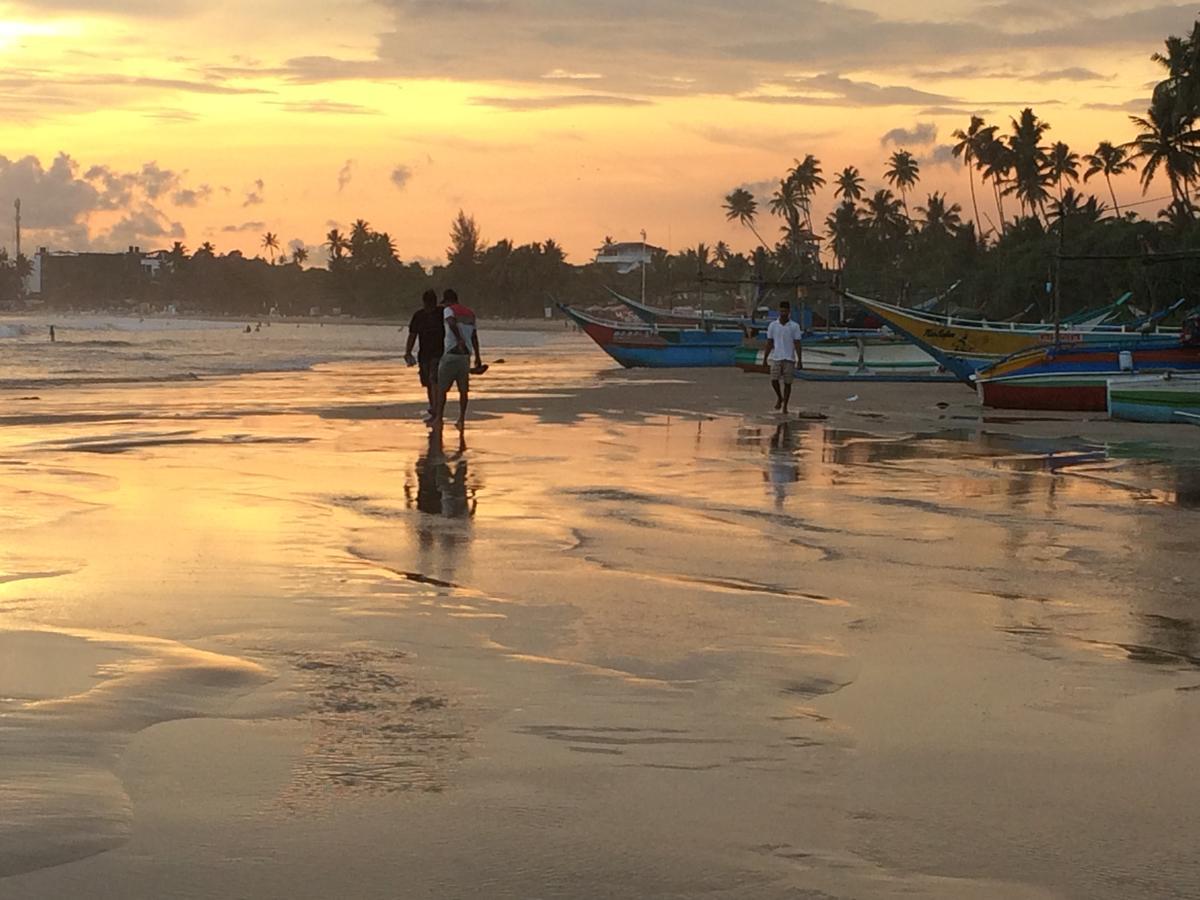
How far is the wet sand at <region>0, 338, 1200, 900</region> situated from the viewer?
4.02m

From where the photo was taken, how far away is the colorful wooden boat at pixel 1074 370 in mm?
23156

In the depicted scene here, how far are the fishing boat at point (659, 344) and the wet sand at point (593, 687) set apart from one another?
114 feet

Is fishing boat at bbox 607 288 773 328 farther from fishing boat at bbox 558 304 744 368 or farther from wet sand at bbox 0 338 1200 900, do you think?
wet sand at bbox 0 338 1200 900

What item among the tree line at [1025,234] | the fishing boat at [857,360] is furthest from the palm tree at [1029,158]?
the fishing boat at [857,360]

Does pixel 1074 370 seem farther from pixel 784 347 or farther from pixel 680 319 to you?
pixel 680 319

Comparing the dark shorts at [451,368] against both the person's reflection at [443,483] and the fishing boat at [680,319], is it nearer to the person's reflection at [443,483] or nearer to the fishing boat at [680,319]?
the person's reflection at [443,483]

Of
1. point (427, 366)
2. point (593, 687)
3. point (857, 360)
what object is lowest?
point (593, 687)

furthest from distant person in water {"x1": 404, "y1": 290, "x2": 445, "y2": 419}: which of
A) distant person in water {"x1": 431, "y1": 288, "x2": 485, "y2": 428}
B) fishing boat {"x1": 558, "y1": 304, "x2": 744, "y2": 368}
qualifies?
fishing boat {"x1": 558, "y1": 304, "x2": 744, "y2": 368}

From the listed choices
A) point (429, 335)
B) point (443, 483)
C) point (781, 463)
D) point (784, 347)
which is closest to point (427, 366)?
point (429, 335)

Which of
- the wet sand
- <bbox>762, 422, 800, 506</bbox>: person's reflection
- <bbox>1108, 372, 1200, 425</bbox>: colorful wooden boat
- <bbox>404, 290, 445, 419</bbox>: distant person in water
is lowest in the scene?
the wet sand

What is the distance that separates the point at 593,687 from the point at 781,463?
9916 mm

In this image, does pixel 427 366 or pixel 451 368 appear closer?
pixel 451 368

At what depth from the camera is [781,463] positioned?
15.7 metres

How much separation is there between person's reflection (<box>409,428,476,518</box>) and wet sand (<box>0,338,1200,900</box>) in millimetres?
80
